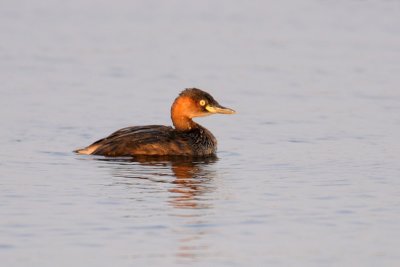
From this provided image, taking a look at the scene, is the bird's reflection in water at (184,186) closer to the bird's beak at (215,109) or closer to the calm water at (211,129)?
the calm water at (211,129)

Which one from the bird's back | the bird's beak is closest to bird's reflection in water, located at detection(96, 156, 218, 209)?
the bird's back

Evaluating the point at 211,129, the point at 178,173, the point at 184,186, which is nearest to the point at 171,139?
the point at 178,173

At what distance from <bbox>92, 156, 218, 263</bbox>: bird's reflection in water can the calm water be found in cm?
3

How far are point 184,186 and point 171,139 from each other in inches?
105

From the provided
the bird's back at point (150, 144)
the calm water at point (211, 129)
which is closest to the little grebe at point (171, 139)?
the bird's back at point (150, 144)

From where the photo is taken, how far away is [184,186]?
13875mm

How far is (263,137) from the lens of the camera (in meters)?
17.4

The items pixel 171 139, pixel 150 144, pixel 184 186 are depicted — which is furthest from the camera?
Answer: pixel 171 139

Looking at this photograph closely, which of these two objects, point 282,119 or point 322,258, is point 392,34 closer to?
point 282,119

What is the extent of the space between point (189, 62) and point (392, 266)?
14.0m

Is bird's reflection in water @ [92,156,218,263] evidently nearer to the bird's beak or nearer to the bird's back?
the bird's back

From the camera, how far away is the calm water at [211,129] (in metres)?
11.0

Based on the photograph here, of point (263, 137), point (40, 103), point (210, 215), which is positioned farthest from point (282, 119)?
point (210, 215)

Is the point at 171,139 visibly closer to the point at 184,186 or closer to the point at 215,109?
the point at 215,109
